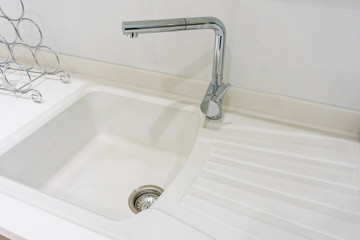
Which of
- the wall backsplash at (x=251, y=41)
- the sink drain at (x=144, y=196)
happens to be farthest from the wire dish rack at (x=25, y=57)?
the sink drain at (x=144, y=196)

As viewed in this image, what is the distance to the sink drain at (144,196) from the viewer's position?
2.51 ft

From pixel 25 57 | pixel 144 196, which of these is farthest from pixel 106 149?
pixel 25 57

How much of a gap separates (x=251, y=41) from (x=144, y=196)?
0.55 m

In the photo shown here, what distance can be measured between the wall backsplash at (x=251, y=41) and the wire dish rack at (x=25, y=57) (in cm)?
8

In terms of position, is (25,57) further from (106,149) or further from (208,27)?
(208,27)

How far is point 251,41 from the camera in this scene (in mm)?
704

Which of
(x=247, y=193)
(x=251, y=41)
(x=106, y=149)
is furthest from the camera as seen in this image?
(x=106, y=149)

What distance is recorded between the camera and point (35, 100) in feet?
2.77

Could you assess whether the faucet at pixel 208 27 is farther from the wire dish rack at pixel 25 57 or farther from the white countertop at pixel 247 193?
the wire dish rack at pixel 25 57

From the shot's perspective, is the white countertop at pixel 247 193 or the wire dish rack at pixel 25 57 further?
the wire dish rack at pixel 25 57

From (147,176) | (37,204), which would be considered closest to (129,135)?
(147,176)

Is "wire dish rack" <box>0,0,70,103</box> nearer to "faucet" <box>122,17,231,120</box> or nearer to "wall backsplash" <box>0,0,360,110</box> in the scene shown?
"wall backsplash" <box>0,0,360,110</box>

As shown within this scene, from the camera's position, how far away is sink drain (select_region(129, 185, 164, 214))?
77cm

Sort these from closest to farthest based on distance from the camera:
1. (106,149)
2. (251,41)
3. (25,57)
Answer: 1. (251,41)
2. (106,149)
3. (25,57)
